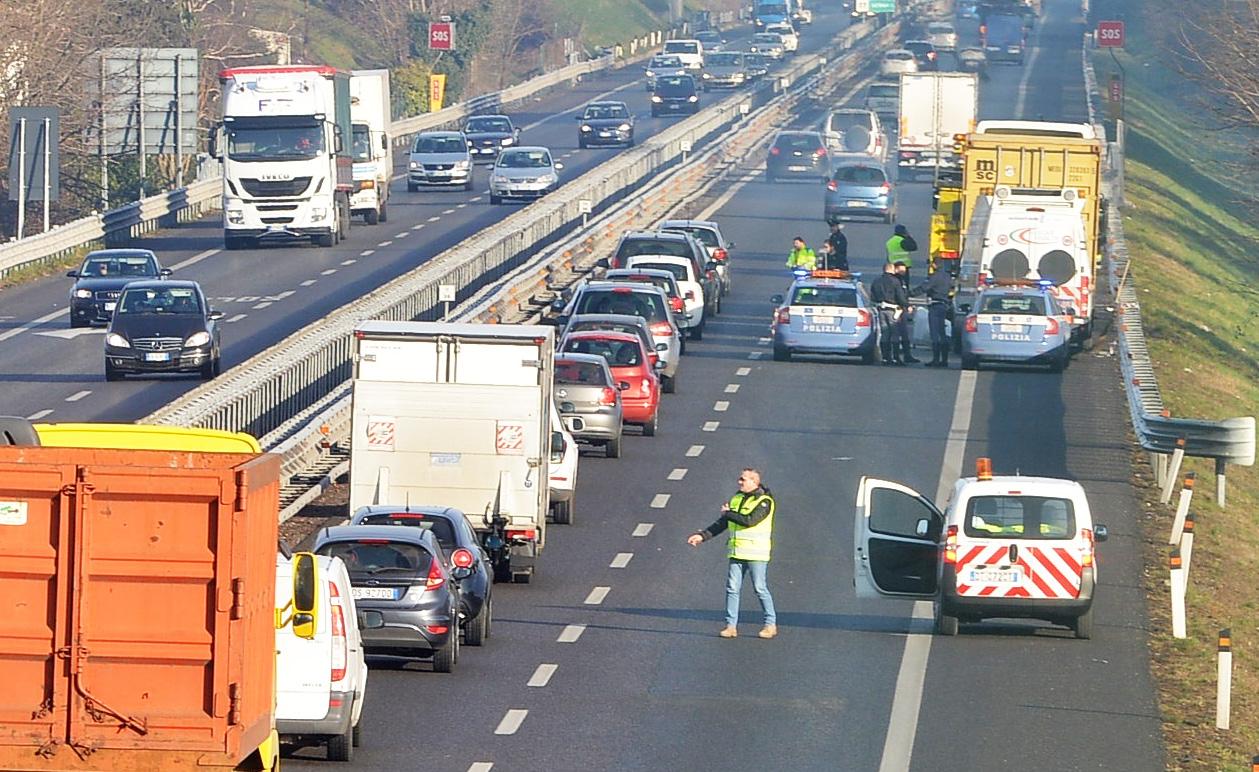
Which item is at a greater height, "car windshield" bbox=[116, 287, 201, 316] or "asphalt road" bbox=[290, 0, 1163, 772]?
"car windshield" bbox=[116, 287, 201, 316]

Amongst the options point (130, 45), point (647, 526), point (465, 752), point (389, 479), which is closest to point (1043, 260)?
point (647, 526)

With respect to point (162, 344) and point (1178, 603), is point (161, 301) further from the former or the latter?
point (1178, 603)

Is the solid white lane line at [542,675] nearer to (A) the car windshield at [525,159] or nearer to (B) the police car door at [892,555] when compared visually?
(B) the police car door at [892,555]

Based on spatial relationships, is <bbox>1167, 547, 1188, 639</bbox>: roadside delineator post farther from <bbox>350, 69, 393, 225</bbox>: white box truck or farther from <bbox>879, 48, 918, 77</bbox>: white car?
<bbox>879, 48, 918, 77</bbox>: white car

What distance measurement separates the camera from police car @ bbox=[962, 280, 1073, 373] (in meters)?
39.2

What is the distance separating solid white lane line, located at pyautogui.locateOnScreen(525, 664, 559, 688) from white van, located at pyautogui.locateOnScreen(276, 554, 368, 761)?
3.71 meters

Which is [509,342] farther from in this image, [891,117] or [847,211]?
[891,117]

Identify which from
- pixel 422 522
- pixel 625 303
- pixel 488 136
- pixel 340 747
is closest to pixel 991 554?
pixel 422 522

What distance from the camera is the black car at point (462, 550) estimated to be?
21.5 m

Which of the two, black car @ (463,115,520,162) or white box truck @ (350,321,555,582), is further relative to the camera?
black car @ (463,115,520,162)

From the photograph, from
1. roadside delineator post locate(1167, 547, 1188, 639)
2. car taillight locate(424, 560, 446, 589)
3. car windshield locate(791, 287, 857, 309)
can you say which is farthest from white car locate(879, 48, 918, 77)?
car taillight locate(424, 560, 446, 589)

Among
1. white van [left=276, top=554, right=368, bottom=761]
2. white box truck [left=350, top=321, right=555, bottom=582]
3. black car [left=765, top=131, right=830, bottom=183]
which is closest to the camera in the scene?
white van [left=276, top=554, right=368, bottom=761]

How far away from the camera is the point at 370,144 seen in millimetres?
58844

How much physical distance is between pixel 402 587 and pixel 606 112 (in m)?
64.1
